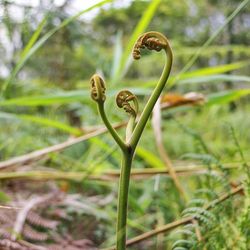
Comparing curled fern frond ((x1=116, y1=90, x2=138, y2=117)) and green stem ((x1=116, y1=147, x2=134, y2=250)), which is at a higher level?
curled fern frond ((x1=116, y1=90, x2=138, y2=117))

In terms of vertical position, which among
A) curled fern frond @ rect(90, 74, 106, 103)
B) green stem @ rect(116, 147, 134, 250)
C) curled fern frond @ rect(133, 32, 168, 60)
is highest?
curled fern frond @ rect(133, 32, 168, 60)

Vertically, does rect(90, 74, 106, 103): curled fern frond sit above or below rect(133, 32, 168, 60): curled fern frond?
below

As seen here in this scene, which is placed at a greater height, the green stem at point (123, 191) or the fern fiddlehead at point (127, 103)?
the fern fiddlehead at point (127, 103)

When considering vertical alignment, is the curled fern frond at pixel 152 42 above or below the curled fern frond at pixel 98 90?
above

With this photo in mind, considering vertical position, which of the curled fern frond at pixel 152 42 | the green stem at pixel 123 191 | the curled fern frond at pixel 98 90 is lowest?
the green stem at pixel 123 191

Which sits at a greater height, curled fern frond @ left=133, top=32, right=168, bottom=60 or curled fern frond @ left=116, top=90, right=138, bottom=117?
curled fern frond @ left=133, top=32, right=168, bottom=60

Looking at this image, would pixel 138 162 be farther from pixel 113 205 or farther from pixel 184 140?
pixel 184 140

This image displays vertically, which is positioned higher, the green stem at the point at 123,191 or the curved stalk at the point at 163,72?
the curved stalk at the point at 163,72

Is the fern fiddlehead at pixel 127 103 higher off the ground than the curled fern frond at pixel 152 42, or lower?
lower
